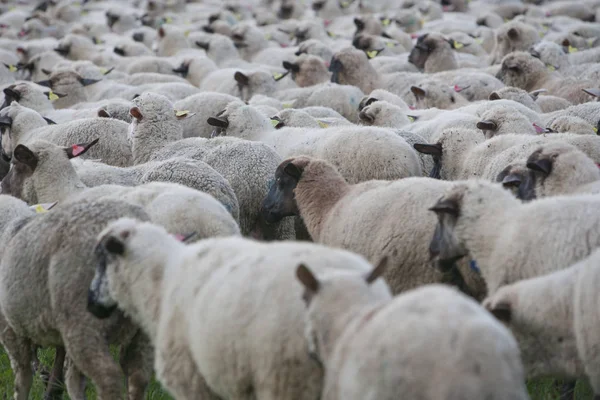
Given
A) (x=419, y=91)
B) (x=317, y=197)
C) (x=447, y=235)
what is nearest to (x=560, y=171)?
(x=447, y=235)

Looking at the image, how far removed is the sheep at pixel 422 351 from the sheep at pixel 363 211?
184 cm

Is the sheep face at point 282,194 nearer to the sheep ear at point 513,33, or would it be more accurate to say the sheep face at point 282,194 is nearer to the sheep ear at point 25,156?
the sheep ear at point 25,156

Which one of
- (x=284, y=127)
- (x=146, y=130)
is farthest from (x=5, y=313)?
(x=284, y=127)

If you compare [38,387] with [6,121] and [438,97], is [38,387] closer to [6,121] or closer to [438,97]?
[6,121]

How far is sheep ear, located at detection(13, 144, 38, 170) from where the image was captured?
6441 millimetres

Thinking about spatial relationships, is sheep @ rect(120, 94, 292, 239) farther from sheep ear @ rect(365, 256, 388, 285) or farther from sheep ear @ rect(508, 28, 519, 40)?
sheep ear @ rect(508, 28, 519, 40)

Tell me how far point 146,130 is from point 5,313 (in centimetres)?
337

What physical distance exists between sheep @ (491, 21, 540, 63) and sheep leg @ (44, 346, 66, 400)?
9.17 meters

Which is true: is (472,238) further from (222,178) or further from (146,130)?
(146,130)

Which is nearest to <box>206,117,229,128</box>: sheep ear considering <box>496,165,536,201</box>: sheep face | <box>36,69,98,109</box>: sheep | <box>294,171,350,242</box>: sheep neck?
<box>294,171,350,242</box>: sheep neck

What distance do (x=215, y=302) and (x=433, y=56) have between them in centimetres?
990

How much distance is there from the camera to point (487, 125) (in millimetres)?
7828

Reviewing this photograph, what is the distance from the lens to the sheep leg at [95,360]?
4602 mm

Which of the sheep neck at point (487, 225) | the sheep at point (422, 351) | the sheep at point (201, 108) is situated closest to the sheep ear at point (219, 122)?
the sheep at point (201, 108)
